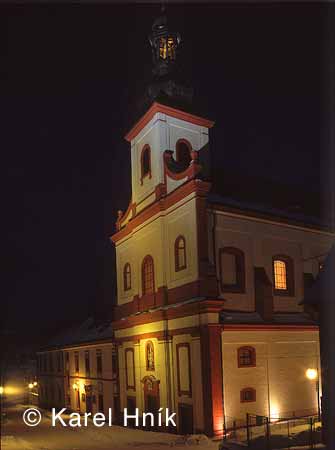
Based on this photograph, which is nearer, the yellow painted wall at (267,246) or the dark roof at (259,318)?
the dark roof at (259,318)

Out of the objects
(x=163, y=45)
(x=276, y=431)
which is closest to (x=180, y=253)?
(x=276, y=431)

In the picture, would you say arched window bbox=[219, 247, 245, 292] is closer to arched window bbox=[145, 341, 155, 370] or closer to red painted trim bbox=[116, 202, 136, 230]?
arched window bbox=[145, 341, 155, 370]

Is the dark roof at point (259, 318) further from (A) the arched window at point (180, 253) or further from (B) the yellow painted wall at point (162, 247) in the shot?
(A) the arched window at point (180, 253)

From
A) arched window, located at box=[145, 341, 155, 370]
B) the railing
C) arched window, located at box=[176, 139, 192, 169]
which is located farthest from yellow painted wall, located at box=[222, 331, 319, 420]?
arched window, located at box=[176, 139, 192, 169]

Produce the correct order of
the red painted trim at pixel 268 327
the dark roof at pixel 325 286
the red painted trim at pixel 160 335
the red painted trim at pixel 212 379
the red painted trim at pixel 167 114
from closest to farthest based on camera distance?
1. the dark roof at pixel 325 286
2. the red painted trim at pixel 212 379
3. the red painted trim at pixel 160 335
4. the red painted trim at pixel 268 327
5. the red painted trim at pixel 167 114

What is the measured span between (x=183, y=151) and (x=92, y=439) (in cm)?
1281

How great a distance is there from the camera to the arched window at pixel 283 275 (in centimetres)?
2506

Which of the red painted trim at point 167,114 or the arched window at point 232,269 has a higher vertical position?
the red painted trim at point 167,114

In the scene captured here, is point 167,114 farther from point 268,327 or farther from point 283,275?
point 268,327

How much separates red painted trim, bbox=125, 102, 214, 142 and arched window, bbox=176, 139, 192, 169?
1091 millimetres

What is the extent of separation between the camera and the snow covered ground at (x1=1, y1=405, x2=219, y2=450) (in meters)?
19.5

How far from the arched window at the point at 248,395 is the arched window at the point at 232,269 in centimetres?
383

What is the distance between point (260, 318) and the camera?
2352cm

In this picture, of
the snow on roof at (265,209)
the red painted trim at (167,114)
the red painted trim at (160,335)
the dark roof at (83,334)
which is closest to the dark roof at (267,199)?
the snow on roof at (265,209)
